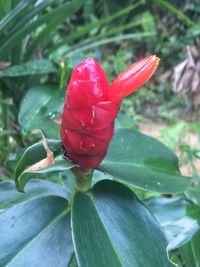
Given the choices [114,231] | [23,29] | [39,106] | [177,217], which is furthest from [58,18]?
[114,231]

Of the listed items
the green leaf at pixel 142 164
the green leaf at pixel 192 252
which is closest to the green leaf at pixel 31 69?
the green leaf at pixel 142 164

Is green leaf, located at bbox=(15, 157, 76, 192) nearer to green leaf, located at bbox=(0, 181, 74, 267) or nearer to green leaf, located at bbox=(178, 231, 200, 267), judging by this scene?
green leaf, located at bbox=(0, 181, 74, 267)

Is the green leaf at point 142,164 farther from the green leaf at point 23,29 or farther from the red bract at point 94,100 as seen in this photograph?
the green leaf at point 23,29

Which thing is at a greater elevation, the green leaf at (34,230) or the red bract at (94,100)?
the red bract at (94,100)

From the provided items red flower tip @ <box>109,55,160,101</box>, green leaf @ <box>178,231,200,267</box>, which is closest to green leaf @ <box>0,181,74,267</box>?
red flower tip @ <box>109,55,160,101</box>

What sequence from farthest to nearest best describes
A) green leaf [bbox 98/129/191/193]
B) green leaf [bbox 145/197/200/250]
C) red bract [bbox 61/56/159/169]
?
green leaf [bbox 145/197/200/250], green leaf [bbox 98/129/191/193], red bract [bbox 61/56/159/169]

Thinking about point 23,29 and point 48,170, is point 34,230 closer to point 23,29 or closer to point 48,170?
point 48,170
